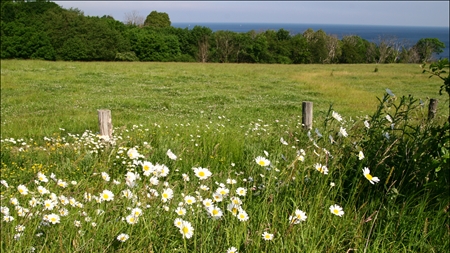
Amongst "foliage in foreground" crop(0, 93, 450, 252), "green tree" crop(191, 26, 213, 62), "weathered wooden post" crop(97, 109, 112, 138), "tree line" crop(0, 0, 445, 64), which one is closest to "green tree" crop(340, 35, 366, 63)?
"tree line" crop(0, 0, 445, 64)

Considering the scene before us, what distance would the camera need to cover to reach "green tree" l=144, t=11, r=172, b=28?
73000 mm

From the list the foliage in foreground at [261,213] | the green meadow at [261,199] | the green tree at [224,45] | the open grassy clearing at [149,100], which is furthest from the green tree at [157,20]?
the foliage in foreground at [261,213]

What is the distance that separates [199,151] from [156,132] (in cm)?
215

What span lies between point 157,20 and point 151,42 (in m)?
12.2

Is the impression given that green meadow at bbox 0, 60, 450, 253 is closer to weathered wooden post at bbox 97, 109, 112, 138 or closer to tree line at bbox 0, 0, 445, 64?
weathered wooden post at bbox 97, 109, 112, 138

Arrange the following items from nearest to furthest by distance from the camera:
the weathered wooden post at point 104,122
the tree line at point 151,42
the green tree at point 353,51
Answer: the weathered wooden post at point 104,122 → the tree line at point 151,42 → the green tree at point 353,51

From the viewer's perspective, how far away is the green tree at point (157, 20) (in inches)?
2874

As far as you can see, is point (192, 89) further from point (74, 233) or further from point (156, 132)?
point (74, 233)

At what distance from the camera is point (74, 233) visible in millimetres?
2650

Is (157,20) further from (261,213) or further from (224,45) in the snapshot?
(261,213)

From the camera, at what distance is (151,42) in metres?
63.6

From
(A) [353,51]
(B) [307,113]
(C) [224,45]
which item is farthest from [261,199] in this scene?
(A) [353,51]

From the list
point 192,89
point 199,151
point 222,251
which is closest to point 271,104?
point 192,89

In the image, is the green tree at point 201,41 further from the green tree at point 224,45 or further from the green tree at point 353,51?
the green tree at point 353,51
